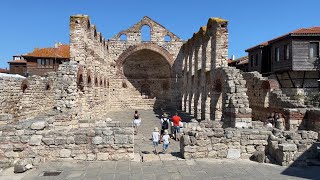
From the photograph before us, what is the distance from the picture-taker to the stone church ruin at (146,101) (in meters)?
8.99

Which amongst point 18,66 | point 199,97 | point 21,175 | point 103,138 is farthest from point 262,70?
point 18,66

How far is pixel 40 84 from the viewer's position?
2070 centimetres

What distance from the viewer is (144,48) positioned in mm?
31797

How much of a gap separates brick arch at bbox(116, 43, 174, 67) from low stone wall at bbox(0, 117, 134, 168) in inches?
899

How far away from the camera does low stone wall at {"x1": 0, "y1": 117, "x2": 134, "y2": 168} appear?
884cm

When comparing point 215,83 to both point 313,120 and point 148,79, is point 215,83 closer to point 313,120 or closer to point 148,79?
point 313,120

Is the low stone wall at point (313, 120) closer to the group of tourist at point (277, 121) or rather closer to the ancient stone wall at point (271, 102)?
the ancient stone wall at point (271, 102)

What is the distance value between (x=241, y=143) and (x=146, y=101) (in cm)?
2460

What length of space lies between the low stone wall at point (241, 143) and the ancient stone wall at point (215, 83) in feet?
10.0

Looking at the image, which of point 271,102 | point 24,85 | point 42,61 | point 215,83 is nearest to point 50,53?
point 42,61

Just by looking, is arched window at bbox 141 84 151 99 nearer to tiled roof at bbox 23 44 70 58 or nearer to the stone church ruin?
the stone church ruin

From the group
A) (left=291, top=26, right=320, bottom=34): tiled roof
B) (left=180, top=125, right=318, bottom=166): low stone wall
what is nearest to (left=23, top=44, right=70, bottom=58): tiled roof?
(left=291, top=26, right=320, bottom=34): tiled roof

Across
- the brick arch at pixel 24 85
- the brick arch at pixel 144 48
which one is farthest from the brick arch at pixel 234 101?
the brick arch at pixel 144 48

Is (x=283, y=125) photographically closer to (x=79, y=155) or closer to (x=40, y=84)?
(x=79, y=155)
